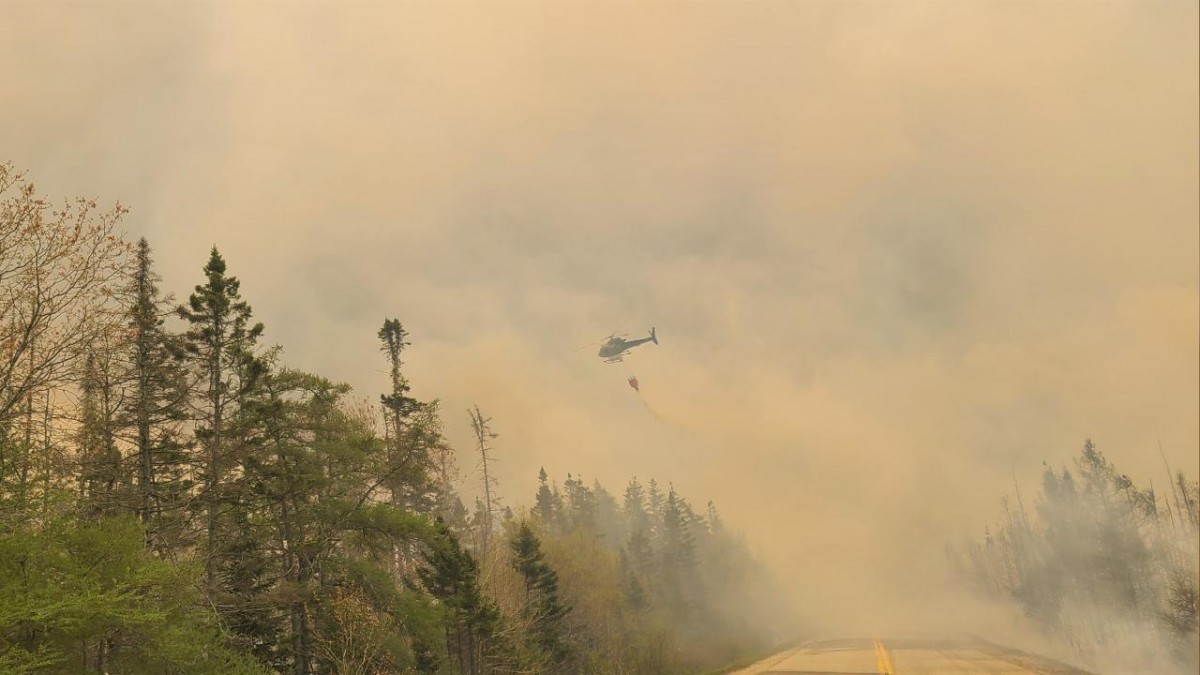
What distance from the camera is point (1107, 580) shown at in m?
68.9

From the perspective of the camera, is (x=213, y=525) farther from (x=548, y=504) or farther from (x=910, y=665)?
(x=548, y=504)

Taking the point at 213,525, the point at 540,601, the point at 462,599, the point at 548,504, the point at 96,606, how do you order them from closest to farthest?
the point at 96,606 < the point at 213,525 < the point at 462,599 < the point at 540,601 < the point at 548,504

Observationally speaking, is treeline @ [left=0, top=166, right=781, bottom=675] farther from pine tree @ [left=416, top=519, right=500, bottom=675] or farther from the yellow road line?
the yellow road line

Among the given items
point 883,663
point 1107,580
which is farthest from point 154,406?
point 1107,580

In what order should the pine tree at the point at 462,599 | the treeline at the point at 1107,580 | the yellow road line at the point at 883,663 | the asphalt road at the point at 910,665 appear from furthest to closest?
1. the treeline at the point at 1107,580
2. the asphalt road at the point at 910,665
3. the yellow road line at the point at 883,663
4. the pine tree at the point at 462,599

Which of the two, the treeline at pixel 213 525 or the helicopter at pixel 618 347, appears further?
the helicopter at pixel 618 347

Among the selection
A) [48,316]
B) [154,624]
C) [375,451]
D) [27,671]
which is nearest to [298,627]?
[375,451]

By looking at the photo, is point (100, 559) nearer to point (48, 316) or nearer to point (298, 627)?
point (48, 316)

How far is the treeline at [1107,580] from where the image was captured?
59.3 meters

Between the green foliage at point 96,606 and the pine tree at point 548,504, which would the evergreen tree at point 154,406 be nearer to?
the green foliage at point 96,606

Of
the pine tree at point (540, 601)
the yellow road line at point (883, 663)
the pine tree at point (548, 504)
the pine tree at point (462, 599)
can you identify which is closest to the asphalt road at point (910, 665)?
the yellow road line at point (883, 663)

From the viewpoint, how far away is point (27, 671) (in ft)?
45.1

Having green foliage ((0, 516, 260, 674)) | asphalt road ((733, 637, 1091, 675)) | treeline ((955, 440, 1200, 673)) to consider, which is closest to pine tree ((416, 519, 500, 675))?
green foliage ((0, 516, 260, 674))

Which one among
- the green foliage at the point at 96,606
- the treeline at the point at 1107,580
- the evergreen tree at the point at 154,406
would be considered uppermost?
the evergreen tree at the point at 154,406
